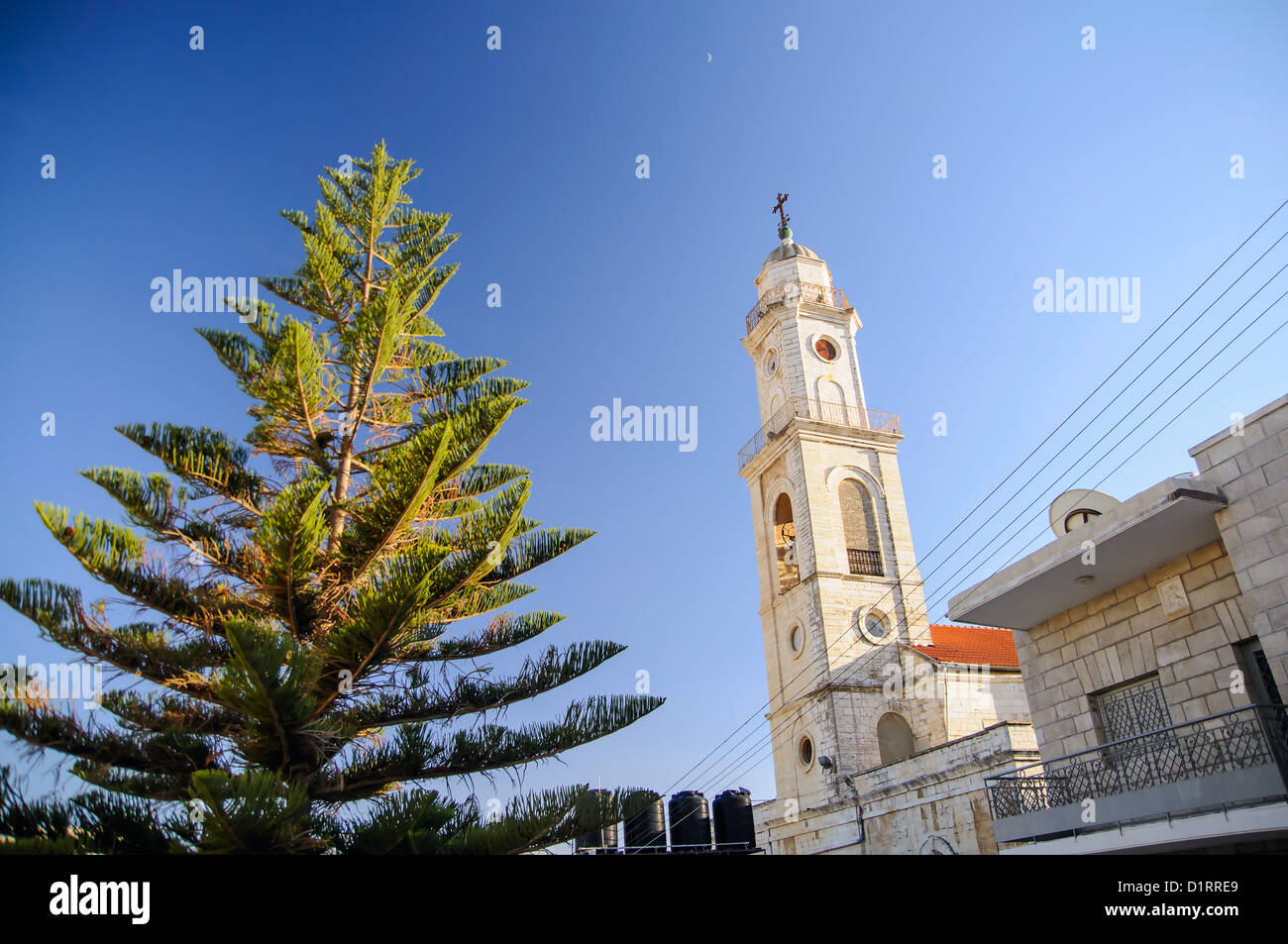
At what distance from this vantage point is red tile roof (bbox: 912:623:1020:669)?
19.8 meters

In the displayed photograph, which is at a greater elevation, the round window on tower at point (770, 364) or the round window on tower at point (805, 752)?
the round window on tower at point (770, 364)

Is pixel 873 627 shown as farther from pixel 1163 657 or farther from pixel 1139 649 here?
pixel 1163 657

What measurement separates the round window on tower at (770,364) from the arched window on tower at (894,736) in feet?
33.1

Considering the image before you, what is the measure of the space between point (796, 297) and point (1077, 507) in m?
15.4

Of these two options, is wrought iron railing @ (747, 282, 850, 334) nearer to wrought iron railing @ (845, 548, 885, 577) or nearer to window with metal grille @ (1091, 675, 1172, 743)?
wrought iron railing @ (845, 548, 885, 577)

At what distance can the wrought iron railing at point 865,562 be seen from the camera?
20578 mm

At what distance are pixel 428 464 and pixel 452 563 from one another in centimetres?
99

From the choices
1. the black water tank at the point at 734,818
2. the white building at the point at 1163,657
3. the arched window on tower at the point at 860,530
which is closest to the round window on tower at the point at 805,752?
the arched window on tower at the point at 860,530

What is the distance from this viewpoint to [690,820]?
10.0m

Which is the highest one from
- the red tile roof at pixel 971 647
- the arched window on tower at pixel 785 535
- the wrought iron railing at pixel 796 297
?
the wrought iron railing at pixel 796 297

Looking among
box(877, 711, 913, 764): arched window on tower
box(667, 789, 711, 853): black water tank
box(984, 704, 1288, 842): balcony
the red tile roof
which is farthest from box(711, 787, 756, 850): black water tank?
the red tile roof

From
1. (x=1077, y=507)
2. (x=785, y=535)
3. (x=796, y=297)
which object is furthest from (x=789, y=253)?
(x=1077, y=507)

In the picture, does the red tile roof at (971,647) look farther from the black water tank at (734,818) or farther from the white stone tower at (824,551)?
the black water tank at (734,818)

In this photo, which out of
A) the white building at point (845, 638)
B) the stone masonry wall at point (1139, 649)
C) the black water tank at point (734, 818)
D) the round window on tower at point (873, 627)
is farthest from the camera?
the round window on tower at point (873, 627)
